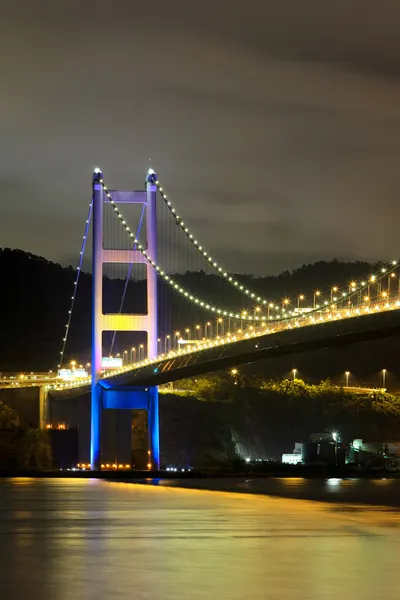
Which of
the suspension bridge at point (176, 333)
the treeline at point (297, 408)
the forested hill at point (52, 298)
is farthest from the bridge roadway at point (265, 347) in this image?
the forested hill at point (52, 298)

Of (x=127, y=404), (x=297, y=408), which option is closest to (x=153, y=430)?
(x=127, y=404)

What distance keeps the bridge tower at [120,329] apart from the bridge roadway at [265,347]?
0.77 m

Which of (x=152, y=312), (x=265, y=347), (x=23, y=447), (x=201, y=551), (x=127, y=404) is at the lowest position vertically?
(x=201, y=551)

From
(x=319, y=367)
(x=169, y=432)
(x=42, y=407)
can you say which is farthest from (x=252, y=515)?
(x=319, y=367)

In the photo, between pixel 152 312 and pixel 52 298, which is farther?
pixel 52 298

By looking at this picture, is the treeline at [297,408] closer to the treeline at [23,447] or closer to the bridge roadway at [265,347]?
the treeline at [23,447]

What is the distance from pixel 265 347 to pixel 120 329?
12203mm

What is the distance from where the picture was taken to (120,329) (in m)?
55.7

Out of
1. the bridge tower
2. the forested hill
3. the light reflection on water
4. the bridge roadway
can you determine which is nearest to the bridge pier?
the bridge tower

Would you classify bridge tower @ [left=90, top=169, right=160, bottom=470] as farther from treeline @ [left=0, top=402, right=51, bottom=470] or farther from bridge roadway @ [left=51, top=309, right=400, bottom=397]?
treeline @ [left=0, top=402, right=51, bottom=470]

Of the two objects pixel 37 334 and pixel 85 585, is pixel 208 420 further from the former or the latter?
pixel 37 334

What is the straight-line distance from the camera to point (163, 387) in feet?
261

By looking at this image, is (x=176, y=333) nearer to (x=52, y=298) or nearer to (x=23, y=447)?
(x=23, y=447)

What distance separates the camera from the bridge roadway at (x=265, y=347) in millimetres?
38750
